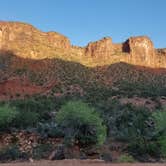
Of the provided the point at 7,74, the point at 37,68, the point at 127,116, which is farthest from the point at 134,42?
the point at 127,116

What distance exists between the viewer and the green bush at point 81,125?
63.7 ft

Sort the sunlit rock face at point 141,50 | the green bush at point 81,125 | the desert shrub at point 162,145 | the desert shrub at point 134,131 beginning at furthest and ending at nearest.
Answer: the sunlit rock face at point 141,50, the green bush at point 81,125, the desert shrub at point 134,131, the desert shrub at point 162,145

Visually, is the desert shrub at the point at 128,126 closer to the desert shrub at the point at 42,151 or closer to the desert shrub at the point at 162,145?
the desert shrub at the point at 162,145

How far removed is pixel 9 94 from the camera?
5981 cm

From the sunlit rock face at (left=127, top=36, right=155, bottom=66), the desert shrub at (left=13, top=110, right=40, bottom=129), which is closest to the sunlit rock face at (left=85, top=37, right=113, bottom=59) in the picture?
the sunlit rock face at (left=127, top=36, right=155, bottom=66)

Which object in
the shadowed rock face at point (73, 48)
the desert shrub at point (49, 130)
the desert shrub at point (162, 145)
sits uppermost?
the shadowed rock face at point (73, 48)

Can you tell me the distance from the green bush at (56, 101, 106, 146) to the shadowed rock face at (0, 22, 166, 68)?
61.2 metres

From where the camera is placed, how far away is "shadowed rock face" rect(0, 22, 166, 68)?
82.8 metres

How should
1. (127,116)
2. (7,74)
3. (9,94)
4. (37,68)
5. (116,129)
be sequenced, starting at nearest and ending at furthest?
(116,129), (127,116), (9,94), (7,74), (37,68)

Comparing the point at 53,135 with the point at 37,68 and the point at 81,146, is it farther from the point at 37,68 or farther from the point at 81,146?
the point at 37,68

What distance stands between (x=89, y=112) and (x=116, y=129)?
447cm

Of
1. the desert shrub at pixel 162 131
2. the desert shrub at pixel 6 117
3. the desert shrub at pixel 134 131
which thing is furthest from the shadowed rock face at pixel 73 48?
the desert shrub at pixel 162 131

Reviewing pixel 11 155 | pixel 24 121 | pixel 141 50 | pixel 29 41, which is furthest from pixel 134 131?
pixel 141 50

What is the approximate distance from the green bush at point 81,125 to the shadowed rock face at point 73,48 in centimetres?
6116
